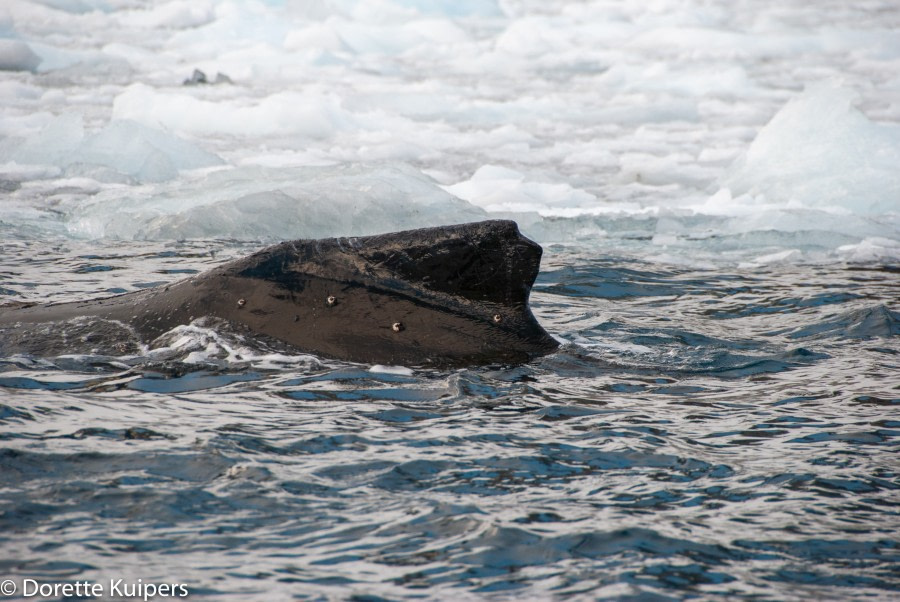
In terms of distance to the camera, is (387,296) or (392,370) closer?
(392,370)

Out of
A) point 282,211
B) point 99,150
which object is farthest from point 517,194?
point 99,150

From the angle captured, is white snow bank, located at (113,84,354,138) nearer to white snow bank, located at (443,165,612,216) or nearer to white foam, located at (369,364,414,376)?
white snow bank, located at (443,165,612,216)

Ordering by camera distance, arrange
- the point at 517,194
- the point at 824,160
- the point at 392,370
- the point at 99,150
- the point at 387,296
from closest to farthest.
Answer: the point at 392,370 < the point at 387,296 < the point at 517,194 < the point at 824,160 < the point at 99,150

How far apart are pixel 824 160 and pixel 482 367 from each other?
9960mm

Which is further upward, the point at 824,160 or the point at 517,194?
the point at 824,160

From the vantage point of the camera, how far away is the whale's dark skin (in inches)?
226

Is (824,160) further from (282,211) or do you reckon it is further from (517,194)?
(282,211)

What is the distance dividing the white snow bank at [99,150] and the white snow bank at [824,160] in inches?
308

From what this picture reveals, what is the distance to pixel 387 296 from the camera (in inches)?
228

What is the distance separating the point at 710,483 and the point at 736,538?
56cm

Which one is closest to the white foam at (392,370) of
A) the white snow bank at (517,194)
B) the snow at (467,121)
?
the snow at (467,121)

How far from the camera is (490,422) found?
16.1 feet

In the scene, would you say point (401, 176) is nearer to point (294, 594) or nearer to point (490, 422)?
point (490, 422)

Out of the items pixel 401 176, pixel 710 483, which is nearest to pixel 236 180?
pixel 401 176
